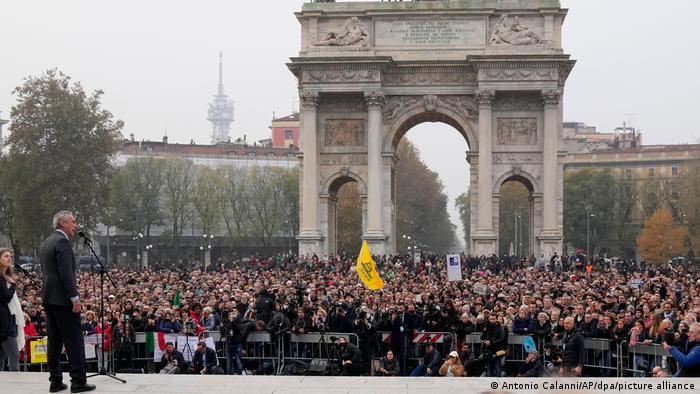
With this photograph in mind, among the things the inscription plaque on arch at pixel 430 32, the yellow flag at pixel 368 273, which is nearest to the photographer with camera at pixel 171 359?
the yellow flag at pixel 368 273

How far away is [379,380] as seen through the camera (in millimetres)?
13219

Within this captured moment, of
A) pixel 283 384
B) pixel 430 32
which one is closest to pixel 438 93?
pixel 430 32

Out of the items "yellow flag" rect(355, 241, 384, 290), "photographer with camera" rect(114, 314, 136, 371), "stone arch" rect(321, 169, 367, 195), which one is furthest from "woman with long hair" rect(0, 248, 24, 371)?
"stone arch" rect(321, 169, 367, 195)

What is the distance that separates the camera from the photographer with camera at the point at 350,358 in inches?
751

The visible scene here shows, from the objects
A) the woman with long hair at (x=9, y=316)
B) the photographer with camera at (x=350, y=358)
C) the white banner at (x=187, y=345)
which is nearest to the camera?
the woman with long hair at (x=9, y=316)

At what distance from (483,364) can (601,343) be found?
2.05 metres

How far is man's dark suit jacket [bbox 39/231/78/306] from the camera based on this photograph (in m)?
12.1

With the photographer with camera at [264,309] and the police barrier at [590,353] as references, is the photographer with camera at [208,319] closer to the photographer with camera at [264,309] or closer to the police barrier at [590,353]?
the photographer with camera at [264,309]

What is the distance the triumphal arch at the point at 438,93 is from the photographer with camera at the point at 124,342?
32409mm

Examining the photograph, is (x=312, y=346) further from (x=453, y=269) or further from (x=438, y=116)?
(x=438, y=116)

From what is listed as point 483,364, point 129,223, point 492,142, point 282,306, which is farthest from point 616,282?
point 129,223

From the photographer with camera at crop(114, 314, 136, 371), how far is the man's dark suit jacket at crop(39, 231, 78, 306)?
8151mm

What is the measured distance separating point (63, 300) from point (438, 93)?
4243cm

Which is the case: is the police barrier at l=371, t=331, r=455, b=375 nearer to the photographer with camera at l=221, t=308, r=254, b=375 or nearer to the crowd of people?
the crowd of people
